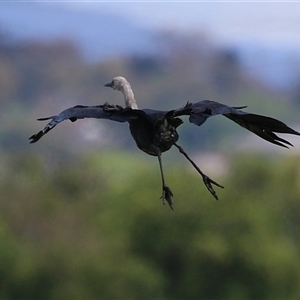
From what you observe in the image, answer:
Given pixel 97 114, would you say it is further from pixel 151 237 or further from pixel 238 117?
pixel 151 237

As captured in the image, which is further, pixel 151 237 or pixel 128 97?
pixel 151 237

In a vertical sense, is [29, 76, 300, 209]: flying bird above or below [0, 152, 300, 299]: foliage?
above

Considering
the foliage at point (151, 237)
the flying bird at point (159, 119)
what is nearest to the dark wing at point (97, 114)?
the flying bird at point (159, 119)

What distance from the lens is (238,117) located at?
2.08ft

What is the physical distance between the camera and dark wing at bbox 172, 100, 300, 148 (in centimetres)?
57

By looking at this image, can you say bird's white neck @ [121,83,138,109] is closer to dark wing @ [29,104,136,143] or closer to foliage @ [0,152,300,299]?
dark wing @ [29,104,136,143]

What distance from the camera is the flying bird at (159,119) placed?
0.58m

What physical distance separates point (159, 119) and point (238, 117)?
8 centimetres

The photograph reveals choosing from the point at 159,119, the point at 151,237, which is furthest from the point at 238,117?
the point at 151,237

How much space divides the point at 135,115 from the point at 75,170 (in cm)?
298

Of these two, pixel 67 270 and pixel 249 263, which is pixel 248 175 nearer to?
pixel 249 263

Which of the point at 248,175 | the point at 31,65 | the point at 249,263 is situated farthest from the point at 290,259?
the point at 31,65

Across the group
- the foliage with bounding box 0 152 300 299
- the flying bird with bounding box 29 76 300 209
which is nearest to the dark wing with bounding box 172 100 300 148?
the flying bird with bounding box 29 76 300 209

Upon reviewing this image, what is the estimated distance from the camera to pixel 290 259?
368 cm
